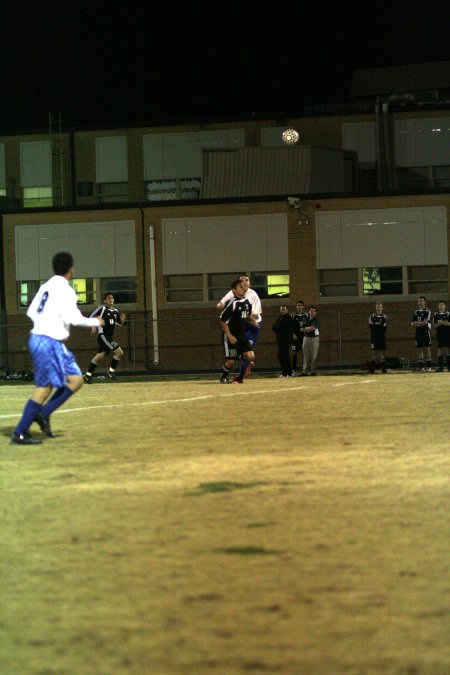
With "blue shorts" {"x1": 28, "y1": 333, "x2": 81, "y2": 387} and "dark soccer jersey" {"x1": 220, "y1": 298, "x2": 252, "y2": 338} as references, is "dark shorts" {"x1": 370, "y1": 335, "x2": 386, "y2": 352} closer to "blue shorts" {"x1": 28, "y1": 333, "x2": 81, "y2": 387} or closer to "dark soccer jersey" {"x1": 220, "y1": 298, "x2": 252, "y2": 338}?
"dark soccer jersey" {"x1": 220, "y1": 298, "x2": 252, "y2": 338}

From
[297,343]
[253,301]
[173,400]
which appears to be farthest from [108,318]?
[173,400]

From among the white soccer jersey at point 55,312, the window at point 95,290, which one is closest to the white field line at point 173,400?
the white soccer jersey at point 55,312

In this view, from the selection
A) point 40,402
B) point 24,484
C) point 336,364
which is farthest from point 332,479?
point 336,364

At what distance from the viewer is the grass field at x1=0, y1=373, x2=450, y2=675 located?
4680 mm

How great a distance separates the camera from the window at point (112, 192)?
52.5 m

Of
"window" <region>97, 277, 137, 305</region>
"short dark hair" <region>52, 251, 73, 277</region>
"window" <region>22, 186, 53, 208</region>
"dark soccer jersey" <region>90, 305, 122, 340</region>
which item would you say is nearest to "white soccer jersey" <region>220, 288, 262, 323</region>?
"dark soccer jersey" <region>90, 305, 122, 340</region>

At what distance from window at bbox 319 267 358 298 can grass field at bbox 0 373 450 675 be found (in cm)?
2795

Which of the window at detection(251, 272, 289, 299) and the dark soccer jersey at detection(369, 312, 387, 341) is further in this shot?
the window at detection(251, 272, 289, 299)

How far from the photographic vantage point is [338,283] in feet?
133

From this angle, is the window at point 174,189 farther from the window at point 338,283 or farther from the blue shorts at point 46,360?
the blue shorts at point 46,360

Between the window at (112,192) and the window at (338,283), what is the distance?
14.5 meters

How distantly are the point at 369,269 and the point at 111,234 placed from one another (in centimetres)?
916

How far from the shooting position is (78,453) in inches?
436

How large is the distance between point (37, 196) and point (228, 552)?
48.7m
